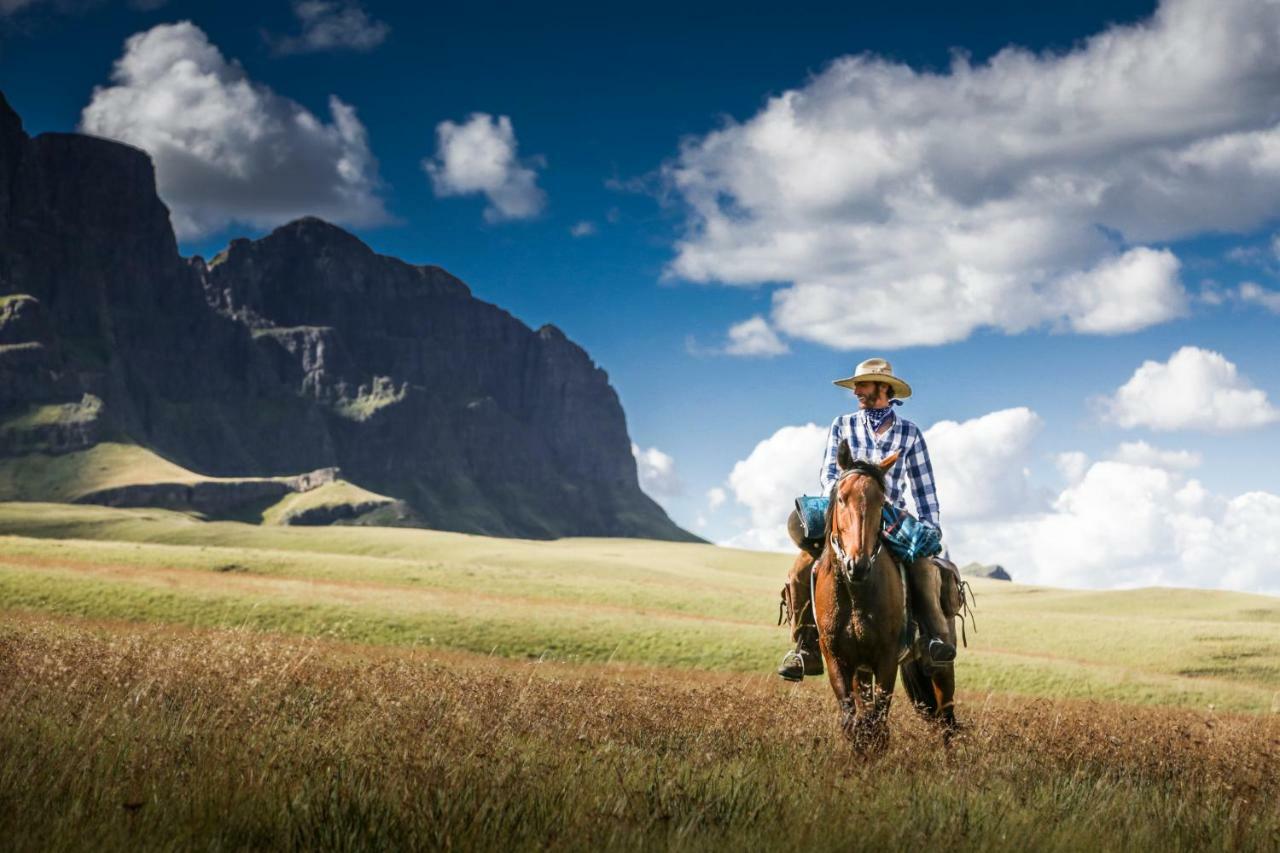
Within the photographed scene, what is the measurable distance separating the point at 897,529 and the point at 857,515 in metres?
1.53

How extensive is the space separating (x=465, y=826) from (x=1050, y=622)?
51.7 m

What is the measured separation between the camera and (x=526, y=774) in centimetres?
691

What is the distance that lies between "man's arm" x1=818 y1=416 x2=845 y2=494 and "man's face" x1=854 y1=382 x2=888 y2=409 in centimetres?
36

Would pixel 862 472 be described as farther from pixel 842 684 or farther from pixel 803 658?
pixel 803 658

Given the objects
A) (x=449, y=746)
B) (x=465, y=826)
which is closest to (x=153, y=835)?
(x=465, y=826)

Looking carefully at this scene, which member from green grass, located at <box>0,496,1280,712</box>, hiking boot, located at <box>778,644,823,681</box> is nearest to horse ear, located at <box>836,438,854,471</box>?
hiking boot, located at <box>778,644,823,681</box>

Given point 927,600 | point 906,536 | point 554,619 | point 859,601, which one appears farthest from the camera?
point 554,619

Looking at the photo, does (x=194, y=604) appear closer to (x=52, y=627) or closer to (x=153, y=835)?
(x=52, y=627)

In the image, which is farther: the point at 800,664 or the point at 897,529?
the point at 800,664

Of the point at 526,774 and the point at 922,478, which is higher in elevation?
the point at 922,478

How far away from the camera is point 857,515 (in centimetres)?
1039

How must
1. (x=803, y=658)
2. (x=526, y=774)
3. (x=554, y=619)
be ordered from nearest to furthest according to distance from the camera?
(x=526, y=774) → (x=803, y=658) → (x=554, y=619)

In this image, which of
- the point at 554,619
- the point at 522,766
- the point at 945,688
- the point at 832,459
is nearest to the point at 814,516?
the point at 832,459

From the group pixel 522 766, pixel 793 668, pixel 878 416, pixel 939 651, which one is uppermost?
pixel 878 416
